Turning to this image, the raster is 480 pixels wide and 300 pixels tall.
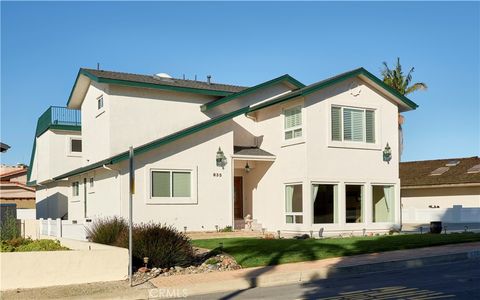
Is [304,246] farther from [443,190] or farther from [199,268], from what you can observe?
[443,190]

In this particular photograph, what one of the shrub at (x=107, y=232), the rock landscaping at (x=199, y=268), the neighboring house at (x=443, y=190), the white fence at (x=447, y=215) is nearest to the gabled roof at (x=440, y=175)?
the neighboring house at (x=443, y=190)

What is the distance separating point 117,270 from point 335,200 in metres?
11.9

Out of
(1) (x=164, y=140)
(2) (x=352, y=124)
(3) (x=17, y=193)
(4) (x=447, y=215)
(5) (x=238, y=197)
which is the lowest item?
(4) (x=447, y=215)

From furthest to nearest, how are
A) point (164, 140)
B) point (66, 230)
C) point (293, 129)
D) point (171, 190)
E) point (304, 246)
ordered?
point (293, 129) → point (171, 190) → point (164, 140) → point (66, 230) → point (304, 246)

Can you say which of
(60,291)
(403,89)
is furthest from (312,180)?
(403,89)

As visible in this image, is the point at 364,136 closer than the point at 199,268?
No

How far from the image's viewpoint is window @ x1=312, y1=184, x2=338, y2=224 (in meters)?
22.9

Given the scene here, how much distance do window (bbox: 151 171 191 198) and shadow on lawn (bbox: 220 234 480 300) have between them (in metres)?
4.10

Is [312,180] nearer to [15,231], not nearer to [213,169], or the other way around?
[213,169]

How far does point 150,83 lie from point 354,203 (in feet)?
32.5

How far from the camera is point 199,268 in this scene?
15.0m

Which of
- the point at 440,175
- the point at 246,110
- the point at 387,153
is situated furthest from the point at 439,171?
the point at 246,110

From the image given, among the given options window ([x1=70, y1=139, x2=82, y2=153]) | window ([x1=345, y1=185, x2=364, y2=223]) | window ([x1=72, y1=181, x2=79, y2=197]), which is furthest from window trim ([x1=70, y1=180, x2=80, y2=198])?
window ([x1=345, y1=185, x2=364, y2=223])

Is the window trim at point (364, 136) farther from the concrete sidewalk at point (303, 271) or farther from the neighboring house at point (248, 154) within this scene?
the concrete sidewalk at point (303, 271)
